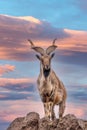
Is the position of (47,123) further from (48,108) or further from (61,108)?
(61,108)

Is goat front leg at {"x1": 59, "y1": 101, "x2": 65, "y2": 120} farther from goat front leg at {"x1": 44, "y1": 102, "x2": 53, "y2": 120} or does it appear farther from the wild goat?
goat front leg at {"x1": 44, "y1": 102, "x2": 53, "y2": 120}

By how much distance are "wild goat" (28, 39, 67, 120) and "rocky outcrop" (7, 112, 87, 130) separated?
558 cm

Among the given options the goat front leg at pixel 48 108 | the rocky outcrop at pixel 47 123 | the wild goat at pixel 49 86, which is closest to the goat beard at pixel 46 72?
the wild goat at pixel 49 86

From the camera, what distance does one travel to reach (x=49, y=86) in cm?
2773

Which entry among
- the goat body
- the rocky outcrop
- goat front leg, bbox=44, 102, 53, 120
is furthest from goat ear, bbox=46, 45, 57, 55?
the rocky outcrop

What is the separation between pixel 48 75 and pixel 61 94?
1.65 meters

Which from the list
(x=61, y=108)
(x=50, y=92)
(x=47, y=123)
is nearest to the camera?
(x=47, y=123)

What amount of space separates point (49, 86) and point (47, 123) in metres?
7.06

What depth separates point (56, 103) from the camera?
92.0 ft

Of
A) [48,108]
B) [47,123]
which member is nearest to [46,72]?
[48,108]

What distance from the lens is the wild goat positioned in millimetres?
26312

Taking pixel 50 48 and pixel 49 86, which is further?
pixel 49 86

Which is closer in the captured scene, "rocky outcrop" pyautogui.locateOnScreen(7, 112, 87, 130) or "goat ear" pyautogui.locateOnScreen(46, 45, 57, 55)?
"rocky outcrop" pyautogui.locateOnScreen(7, 112, 87, 130)

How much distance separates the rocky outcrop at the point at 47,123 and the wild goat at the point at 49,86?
5584mm
